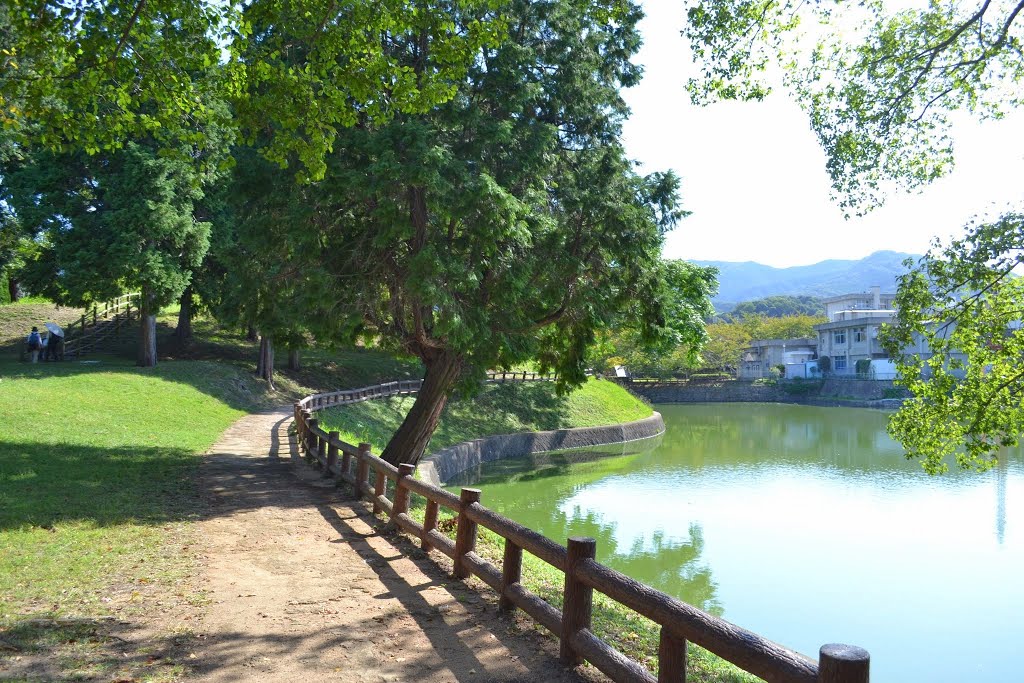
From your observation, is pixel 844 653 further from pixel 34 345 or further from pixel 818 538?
pixel 34 345

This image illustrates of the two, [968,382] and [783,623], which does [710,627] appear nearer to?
[783,623]

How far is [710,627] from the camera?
4.33 m

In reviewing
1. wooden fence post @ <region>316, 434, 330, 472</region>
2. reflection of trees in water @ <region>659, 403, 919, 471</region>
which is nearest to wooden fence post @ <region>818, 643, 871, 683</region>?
wooden fence post @ <region>316, 434, 330, 472</region>

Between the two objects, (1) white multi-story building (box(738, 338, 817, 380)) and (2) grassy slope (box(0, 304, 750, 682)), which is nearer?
(2) grassy slope (box(0, 304, 750, 682))

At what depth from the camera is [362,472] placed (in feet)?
40.2

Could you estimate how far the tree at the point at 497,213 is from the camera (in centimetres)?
1270

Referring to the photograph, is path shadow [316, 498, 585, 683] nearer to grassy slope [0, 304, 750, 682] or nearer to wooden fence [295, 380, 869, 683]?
wooden fence [295, 380, 869, 683]

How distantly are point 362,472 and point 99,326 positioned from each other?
26092 mm

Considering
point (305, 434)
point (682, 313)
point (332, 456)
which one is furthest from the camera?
point (682, 313)

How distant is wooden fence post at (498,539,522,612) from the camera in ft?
22.2

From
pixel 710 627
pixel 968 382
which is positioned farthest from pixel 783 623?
pixel 710 627

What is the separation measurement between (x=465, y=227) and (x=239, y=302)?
→ 220 inches

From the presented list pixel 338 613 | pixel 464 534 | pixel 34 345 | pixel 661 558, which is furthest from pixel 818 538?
pixel 34 345

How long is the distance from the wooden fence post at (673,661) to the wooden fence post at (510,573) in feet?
7.45
